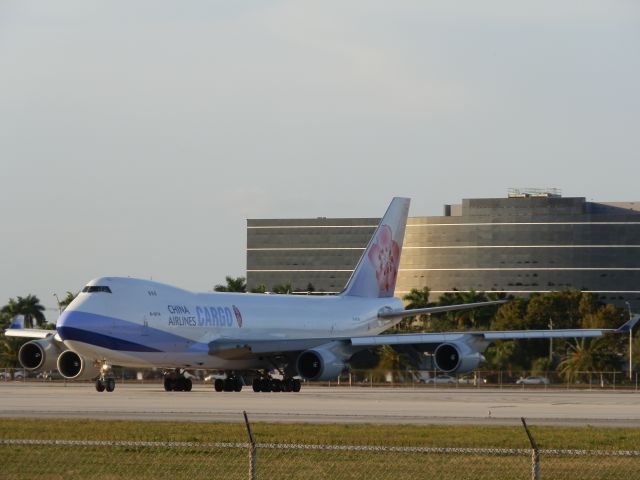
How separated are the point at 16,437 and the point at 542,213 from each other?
133680 mm

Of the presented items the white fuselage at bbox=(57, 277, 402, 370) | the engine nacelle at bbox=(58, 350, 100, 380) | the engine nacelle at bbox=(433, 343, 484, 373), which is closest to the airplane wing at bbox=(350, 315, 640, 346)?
the engine nacelle at bbox=(433, 343, 484, 373)

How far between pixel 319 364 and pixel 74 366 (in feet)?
34.8

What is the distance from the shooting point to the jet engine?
60.3 meters

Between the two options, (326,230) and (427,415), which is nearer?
(427,415)

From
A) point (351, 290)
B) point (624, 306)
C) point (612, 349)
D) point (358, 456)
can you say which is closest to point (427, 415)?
point (358, 456)

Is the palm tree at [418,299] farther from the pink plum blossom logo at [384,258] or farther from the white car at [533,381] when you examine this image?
the pink plum blossom logo at [384,258]

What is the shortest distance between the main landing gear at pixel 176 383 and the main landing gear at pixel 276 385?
3.10 metres

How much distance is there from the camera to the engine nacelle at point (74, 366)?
5853cm

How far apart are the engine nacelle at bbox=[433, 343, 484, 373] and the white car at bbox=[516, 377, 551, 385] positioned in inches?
650

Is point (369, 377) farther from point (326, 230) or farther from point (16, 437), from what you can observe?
point (326, 230)

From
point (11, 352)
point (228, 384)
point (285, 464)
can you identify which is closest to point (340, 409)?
point (285, 464)

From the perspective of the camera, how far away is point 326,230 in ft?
578

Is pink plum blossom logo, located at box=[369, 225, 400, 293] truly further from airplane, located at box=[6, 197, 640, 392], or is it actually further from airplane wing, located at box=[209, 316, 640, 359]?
airplane wing, located at box=[209, 316, 640, 359]

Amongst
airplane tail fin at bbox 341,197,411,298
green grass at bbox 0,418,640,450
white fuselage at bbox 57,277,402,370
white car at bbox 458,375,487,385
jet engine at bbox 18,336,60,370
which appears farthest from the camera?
white car at bbox 458,375,487,385
